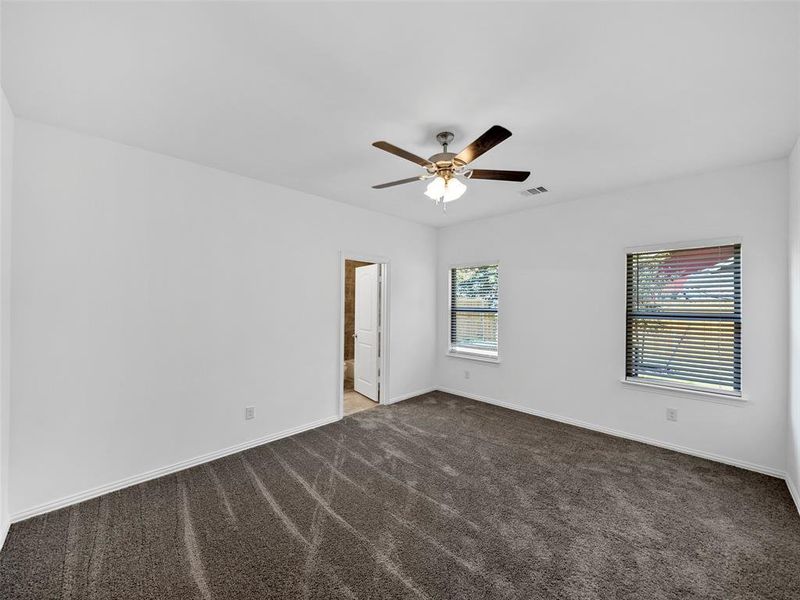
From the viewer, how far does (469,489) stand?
2732 mm

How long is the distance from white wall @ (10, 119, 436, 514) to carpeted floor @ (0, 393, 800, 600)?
396 mm

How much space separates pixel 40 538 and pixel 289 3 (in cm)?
327

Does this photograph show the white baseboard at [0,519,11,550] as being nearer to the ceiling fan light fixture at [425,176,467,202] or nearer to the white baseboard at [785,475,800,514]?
the ceiling fan light fixture at [425,176,467,202]

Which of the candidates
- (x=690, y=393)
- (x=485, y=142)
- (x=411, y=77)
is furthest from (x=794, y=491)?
(x=411, y=77)

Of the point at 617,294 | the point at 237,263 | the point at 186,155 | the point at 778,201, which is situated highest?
the point at 186,155

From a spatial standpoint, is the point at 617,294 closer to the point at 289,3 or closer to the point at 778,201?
the point at 778,201

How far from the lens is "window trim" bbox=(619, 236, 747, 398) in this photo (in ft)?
10.3

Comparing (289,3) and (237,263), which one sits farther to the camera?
(237,263)

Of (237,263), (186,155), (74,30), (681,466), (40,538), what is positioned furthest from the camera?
(237,263)

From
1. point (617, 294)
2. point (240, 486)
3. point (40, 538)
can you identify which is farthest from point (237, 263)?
point (617, 294)

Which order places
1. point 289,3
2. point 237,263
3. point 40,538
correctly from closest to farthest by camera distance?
point 289,3, point 40,538, point 237,263

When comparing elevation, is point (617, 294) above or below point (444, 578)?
above

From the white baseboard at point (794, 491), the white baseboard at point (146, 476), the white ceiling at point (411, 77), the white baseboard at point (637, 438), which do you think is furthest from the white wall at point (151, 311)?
the white baseboard at point (794, 491)

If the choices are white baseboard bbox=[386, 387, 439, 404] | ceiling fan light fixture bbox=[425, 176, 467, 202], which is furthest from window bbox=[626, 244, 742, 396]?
white baseboard bbox=[386, 387, 439, 404]
